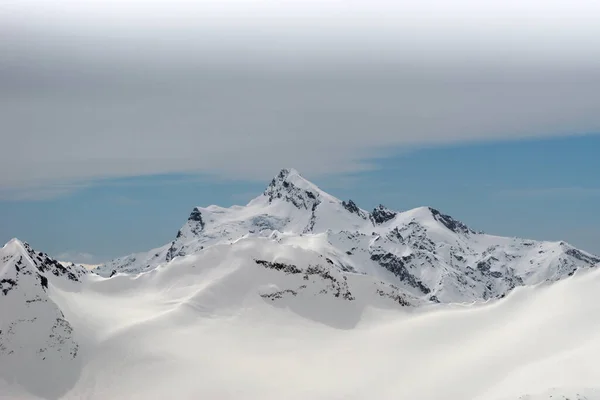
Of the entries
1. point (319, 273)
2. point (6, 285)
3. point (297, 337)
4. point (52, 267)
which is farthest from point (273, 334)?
point (6, 285)

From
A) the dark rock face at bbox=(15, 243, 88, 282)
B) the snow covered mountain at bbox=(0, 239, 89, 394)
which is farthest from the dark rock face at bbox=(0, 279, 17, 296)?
the dark rock face at bbox=(15, 243, 88, 282)

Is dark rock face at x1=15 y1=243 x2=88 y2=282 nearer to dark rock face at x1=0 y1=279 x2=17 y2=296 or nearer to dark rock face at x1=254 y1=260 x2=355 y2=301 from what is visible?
dark rock face at x1=0 y1=279 x2=17 y2=296

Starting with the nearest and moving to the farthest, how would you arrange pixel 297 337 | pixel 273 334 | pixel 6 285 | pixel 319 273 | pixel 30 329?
pixel 30 329, pixel 6 285, pixel 273 334, pixel 297 337, pixel 319 273

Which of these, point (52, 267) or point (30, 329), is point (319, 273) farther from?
point (30, 329)

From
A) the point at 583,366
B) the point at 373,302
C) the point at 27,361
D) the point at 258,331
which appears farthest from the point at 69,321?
the point at 583,366

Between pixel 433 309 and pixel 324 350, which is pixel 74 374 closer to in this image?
pixel 324 350

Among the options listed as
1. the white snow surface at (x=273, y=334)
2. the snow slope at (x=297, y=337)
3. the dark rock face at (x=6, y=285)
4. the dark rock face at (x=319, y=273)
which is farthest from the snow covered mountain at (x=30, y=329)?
the dark rock face at (x=319, y=273)
